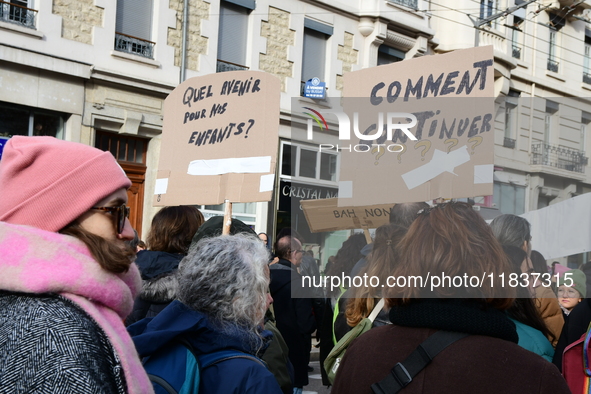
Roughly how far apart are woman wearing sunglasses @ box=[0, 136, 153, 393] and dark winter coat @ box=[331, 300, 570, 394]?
0.76 meters

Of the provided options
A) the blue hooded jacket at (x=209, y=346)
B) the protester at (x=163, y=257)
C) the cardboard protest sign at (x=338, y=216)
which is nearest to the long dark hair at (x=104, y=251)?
the blue hooded jacket at (x=209, y=346)

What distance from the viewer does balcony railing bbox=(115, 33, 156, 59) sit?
11.9 meters

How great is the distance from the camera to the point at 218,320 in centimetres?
240

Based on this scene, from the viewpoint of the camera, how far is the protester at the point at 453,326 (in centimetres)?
173

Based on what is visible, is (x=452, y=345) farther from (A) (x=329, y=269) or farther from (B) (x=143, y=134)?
(B) (x=143, y=134)

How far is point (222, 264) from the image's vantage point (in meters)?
2.53

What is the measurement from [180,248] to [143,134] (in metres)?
8.74

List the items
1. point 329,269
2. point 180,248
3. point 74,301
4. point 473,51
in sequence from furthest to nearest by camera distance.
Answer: point 180,248 → point 473,51 → point 329,269 → point 74,301

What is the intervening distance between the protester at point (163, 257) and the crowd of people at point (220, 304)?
0.80 metres

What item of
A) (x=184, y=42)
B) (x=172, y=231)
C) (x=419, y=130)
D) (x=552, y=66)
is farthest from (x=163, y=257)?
(x=552, y=66)

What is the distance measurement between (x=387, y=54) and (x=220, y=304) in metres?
15.0

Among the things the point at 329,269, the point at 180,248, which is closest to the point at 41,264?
the point at 329,269

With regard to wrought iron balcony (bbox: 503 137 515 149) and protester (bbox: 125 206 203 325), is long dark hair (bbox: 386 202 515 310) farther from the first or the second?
protester (bbox: 125 206 203 325)

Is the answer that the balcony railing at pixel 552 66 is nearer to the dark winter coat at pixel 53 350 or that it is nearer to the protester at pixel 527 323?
the protester at pixel 527 323
